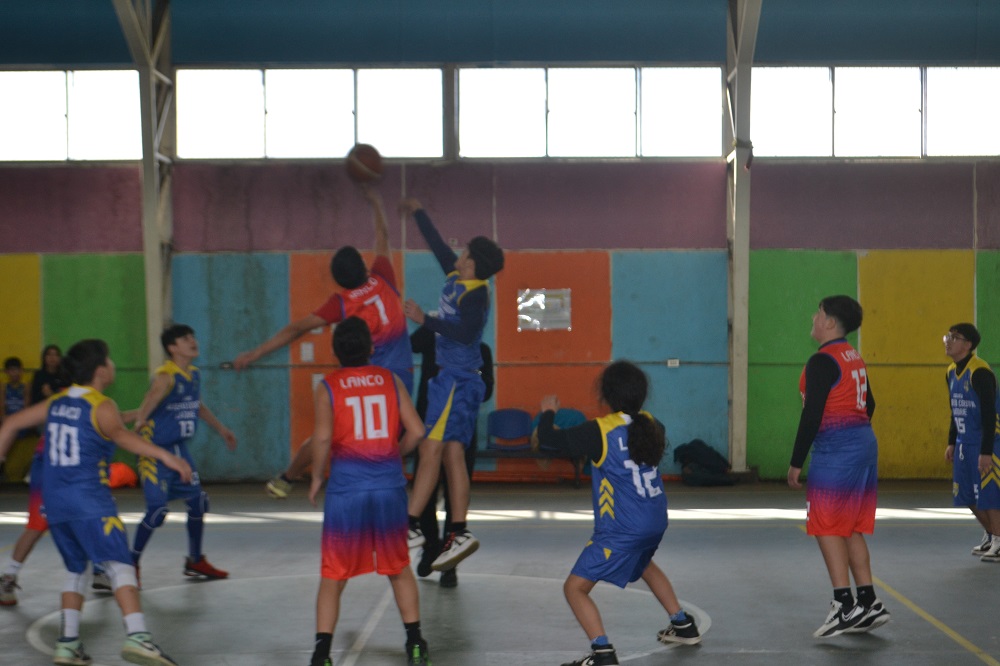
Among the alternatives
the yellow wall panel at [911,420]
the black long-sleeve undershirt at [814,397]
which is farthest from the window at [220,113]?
the black long-sleeve undershirt at [814,397]

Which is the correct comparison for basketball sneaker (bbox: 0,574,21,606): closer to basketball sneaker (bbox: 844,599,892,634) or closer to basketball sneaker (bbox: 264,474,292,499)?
basketball sneaker (bbox: 264,474,292,499)

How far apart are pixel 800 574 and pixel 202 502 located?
14.3 feet

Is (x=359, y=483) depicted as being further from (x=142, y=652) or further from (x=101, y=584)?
(x=101, y=584)

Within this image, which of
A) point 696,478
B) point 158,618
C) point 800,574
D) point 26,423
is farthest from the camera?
point 696,478

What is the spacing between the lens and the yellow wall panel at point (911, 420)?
1491cm

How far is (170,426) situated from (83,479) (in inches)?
77.5

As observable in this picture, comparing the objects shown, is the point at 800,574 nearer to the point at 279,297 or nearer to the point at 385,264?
the point at 385,264

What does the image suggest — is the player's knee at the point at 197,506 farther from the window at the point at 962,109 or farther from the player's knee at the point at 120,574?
the window at the point at 962,109

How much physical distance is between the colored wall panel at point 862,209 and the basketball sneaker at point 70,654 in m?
11.3

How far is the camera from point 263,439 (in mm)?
15102

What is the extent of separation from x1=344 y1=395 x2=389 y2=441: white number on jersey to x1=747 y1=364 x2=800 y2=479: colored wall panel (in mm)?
10357

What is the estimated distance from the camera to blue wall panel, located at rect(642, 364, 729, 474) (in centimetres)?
1503

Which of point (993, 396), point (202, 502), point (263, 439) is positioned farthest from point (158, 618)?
point (263, 439)

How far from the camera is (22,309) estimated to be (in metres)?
15.1
